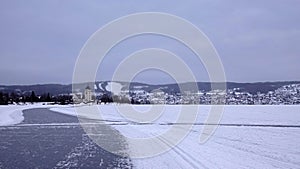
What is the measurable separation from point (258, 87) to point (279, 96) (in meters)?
19.4

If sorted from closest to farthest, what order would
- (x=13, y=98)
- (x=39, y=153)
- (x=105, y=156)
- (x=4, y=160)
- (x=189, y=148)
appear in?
(x=4, y=160)
(x=105, y=156)
(x=39, y=153)
(x=189, y=148)
(x=13, y=98)

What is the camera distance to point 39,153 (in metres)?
16.5

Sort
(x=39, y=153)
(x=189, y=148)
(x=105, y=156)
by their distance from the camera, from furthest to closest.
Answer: (x=189, y=148) < (x=39, y=153) < (x=105, y=156)

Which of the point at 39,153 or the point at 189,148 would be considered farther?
the point at 189,148

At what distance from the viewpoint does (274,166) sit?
12.1m

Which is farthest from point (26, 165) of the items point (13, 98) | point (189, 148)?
point (13, 98)

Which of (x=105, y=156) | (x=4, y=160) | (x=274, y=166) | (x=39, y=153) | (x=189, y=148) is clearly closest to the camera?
(x=274, y=166)

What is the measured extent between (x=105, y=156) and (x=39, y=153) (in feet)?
9.74

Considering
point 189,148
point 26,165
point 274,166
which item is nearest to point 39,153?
point 26,165

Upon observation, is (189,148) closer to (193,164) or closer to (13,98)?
(193,164)

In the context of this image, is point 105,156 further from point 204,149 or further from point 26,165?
point 204,149

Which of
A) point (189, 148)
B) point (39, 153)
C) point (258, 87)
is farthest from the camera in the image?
point (258, 87)

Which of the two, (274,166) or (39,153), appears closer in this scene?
(274,166)

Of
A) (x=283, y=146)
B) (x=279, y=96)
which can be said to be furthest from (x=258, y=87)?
(x=283, y=146)
